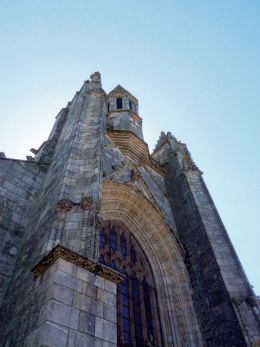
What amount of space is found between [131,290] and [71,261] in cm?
456

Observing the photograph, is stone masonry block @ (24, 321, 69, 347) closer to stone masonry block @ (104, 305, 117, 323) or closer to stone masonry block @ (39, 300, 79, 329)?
stone masonry block @ (39, 300, 79, 329)

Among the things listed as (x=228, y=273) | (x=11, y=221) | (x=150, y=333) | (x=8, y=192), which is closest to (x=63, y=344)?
(x=11, y=221)

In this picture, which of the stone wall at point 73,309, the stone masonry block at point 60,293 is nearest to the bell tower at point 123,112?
→ the stone wall at point 73,309

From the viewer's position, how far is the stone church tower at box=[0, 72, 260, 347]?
3711 mm

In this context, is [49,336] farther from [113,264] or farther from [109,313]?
[113,264]

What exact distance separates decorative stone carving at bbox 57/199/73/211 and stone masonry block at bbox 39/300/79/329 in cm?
184

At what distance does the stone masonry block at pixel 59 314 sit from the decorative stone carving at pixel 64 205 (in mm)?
1842

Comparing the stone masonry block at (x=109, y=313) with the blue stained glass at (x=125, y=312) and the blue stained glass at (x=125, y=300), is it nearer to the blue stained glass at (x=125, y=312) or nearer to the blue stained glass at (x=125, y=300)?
the blue stained glass at (x=125, y=312)

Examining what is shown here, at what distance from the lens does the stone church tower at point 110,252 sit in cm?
371

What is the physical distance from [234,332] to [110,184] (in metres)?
4.90

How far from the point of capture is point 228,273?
7.97 meters

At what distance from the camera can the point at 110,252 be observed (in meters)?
8.42

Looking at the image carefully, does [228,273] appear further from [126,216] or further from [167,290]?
[126,216]

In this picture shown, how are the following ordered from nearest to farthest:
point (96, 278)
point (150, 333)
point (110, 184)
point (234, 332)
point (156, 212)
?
point (96, 278) → point (234, 332) → point (150, 333) → point (110, 184) → point (156, 212)
